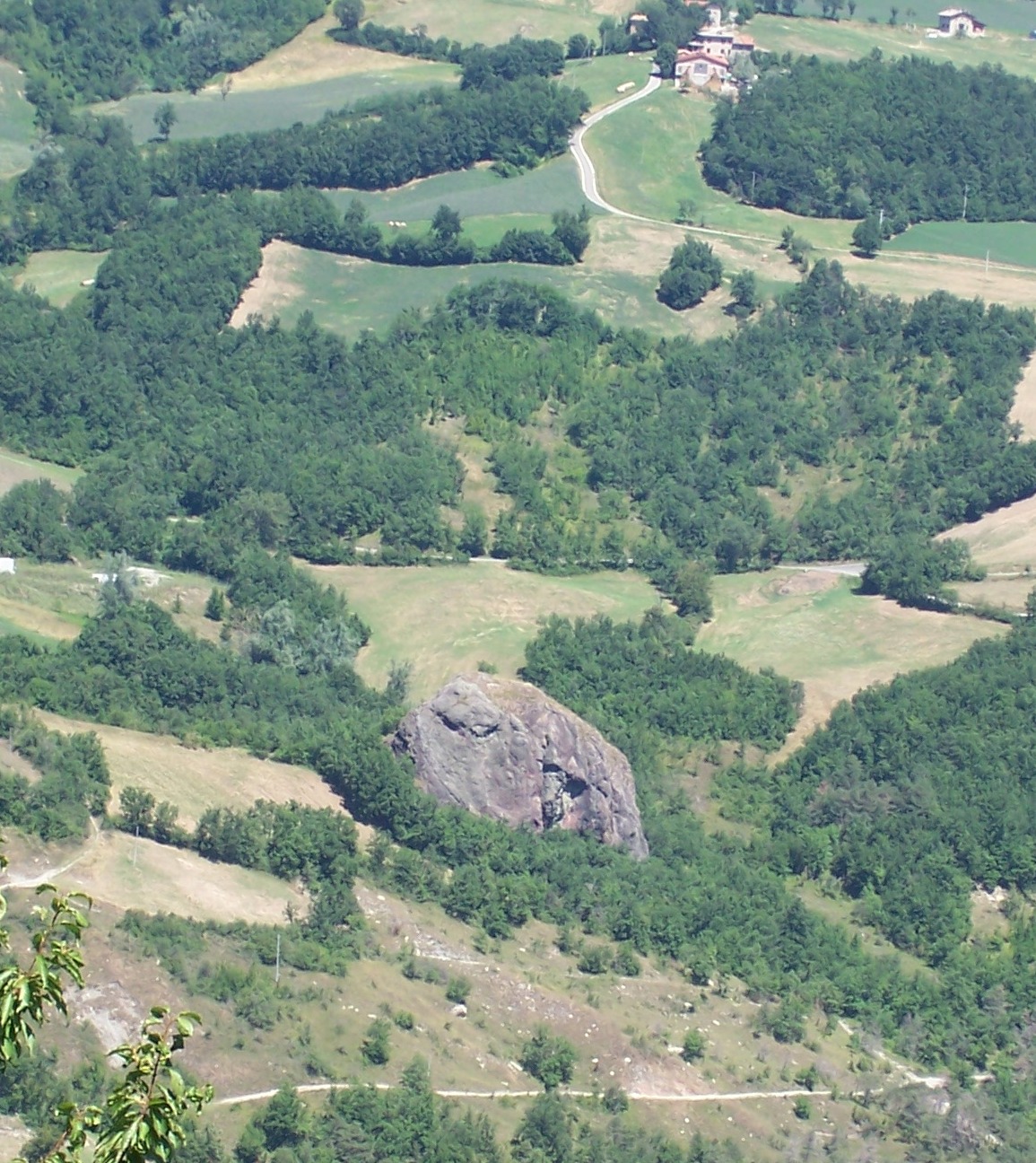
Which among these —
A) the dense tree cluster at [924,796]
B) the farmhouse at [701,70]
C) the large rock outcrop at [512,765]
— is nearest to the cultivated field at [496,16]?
the farmhouse at [701,70]

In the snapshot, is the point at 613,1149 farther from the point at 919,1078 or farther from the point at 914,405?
the point at 914,405

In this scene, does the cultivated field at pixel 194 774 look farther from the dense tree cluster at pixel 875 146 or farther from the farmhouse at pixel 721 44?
the farmhouse at pixel 721 44

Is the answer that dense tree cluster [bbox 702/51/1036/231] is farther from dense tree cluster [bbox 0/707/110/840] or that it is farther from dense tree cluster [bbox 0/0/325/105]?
dense tree cluster [bbox 0/707/110/840]

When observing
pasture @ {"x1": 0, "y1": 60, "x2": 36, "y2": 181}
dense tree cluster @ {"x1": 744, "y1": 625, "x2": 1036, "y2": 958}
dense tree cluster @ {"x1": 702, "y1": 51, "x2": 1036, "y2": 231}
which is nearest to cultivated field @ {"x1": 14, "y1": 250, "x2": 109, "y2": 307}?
pasture @ {"x1": 0, "y1": 60, "x2": 36, "y2": 181}

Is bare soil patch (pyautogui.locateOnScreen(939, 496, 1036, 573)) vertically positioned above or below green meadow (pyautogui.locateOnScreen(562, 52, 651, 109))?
below

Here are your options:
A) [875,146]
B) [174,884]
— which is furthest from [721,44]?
[174,884]

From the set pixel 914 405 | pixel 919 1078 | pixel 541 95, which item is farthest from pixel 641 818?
pixel 541 95
